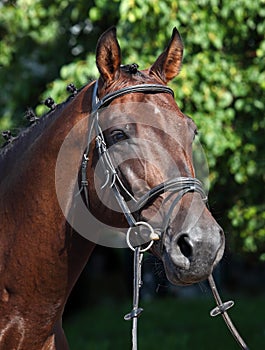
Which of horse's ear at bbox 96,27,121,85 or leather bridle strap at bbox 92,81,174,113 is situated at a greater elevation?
horse's ear at bbox 96,27,121,85

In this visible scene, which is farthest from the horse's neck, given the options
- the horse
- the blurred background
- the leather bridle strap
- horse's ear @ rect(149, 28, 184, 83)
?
the blurred background

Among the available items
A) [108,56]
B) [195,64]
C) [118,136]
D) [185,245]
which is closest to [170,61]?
[108,56]

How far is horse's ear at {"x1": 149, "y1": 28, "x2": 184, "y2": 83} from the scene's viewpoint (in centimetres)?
300

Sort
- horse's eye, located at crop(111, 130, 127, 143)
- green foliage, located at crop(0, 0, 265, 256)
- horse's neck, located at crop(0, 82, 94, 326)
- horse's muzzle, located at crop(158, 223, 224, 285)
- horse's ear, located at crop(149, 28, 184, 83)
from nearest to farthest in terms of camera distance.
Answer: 1. horse's muzzle, located at crop(158, 223, 224, 285)
2. horse's eye, located at crop(111, 130, 127, 143)
3. horse's neck, located at crop(0, 82, 94, 326)
4. horse's ear, located at crop(149, 28, 184, 83)
5. green foliage, located at crop(0, 0, 265, 256)

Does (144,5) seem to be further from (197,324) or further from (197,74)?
(197,324)

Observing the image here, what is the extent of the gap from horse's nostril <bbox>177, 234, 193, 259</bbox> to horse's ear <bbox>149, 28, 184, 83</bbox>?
0.80 meters

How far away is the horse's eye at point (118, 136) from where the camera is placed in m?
2.70

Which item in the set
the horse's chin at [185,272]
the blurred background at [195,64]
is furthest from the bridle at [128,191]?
the blurred background at [195,64]

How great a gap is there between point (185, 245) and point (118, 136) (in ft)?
1.71

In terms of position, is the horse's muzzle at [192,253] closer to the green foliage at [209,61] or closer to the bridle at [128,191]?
the bridle at [128,191]

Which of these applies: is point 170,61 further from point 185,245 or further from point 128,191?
point 185,245

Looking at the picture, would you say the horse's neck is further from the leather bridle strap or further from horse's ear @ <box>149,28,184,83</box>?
horse's ear @ <box>149,28,184,83</box>

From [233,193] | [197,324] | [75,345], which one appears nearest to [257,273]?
[197,324]

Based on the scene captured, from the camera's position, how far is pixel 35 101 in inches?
268
